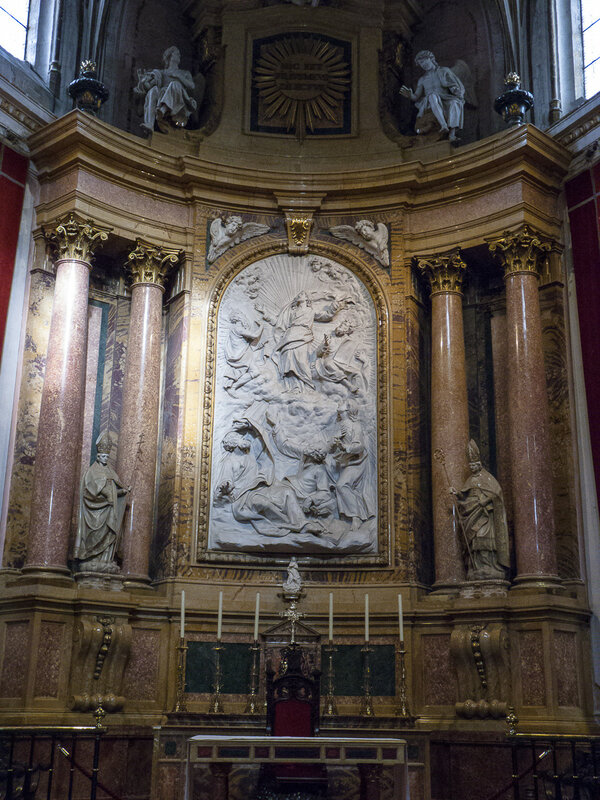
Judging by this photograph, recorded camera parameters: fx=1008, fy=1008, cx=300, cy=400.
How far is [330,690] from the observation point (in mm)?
13555

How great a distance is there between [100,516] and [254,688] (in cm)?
316

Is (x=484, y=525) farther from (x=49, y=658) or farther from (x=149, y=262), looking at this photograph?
(x=149, y=262)

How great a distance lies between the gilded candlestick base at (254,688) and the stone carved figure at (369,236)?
620cm

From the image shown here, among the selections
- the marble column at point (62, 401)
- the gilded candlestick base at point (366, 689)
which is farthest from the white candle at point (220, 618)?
the marble column at point (62, 401)

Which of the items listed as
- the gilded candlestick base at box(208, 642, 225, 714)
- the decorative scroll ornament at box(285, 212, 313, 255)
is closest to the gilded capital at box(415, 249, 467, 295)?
the decorative scroll ornament at box(285, 212, 313, 255)

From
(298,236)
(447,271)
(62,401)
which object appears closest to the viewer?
(62,401)

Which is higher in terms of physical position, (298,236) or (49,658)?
(298,236)

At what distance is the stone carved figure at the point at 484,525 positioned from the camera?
45.0 feet

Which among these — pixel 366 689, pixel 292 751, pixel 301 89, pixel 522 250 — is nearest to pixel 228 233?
pixel 301 89

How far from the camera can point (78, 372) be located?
1424 centimetres

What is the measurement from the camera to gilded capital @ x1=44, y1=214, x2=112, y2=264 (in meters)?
14.6

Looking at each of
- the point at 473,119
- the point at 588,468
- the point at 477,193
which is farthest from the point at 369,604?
the point at 473,119

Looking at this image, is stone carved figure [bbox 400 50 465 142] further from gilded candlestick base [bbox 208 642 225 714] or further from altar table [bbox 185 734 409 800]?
altar table [bbox 185 734 409 800]

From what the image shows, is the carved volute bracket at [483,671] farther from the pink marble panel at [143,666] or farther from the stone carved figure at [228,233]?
the stone carved figure at [228,233]
